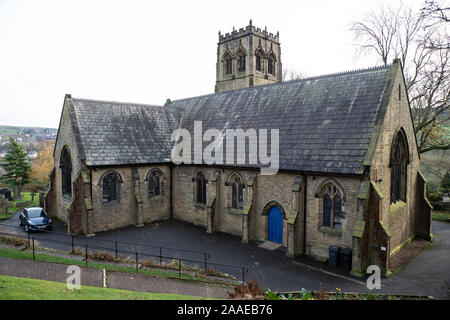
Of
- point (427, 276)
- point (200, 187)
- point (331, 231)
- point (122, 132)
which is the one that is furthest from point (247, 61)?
point (427, 276)

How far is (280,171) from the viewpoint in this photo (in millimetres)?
18094

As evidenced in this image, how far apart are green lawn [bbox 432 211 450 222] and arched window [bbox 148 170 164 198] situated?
925 inches

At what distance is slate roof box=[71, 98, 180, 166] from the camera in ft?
71.2

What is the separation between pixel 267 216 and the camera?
19.2m

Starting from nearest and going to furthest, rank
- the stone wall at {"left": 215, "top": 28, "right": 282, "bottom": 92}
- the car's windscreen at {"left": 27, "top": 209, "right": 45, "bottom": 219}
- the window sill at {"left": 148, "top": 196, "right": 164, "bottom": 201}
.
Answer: the car's windscreen at {"left": 27, "top": 209, "right": 45, "bottom": 219} < the window sill at {"left": 148, "top": 196, "right": 164, "bottom": 201} < the stone wall at {"left": 215, "top": 28, "right": 282, "bottom": 92}

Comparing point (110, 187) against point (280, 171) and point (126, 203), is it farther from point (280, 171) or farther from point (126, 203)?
point (280, 171)

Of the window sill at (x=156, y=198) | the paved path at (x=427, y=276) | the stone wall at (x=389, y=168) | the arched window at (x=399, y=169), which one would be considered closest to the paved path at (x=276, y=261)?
the paved path at (x=427, y=276)

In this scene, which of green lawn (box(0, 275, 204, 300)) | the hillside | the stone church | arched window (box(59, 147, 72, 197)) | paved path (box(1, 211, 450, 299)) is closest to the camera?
green lawn (box(0, 275, 204, 300))

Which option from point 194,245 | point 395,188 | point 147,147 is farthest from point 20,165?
point 395,188

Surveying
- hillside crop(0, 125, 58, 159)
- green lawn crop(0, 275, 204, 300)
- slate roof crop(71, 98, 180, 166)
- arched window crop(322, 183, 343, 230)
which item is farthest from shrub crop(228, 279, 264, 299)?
hillside crop(0, 125, 58, 159)

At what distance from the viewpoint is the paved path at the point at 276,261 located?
539 inches

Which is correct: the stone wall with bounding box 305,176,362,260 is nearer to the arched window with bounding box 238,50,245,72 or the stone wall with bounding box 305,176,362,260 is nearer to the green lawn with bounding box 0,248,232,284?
the green lawn with bounding box 0,248,232,284

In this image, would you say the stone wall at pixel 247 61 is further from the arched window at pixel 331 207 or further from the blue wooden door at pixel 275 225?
the arched window at pixel 331 207

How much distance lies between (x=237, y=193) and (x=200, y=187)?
375cm
